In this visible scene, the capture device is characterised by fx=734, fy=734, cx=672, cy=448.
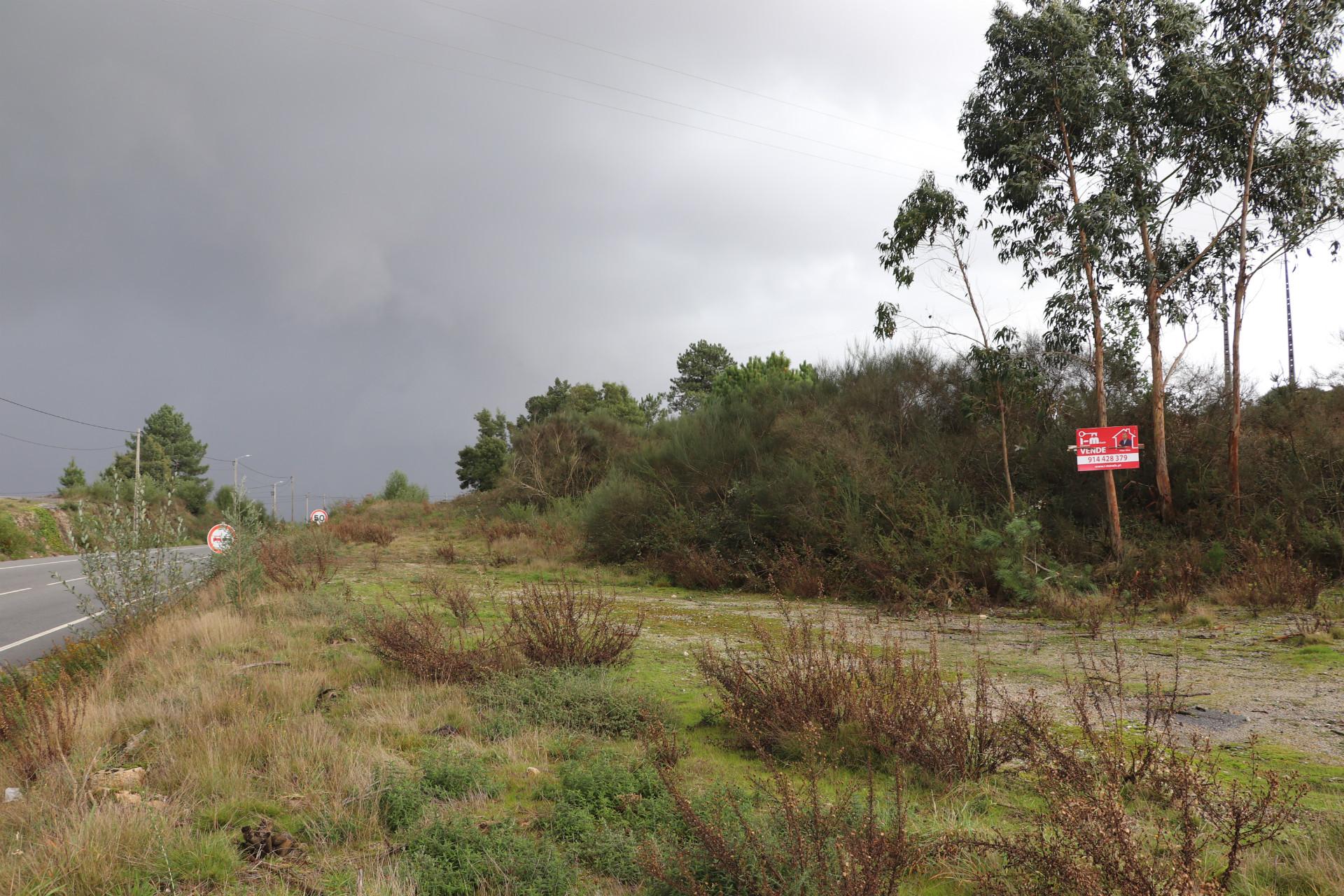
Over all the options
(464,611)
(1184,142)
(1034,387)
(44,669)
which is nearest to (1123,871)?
(464,611)

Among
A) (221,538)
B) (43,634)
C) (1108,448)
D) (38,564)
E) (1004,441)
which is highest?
(1004,441)

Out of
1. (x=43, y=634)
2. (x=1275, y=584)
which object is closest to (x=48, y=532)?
(x=43, y=634)

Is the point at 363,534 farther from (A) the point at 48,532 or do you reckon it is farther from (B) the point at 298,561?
(A) the point at 48,532

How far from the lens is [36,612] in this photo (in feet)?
47.0

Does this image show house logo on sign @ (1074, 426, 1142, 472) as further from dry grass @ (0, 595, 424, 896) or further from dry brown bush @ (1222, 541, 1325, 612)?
dry grass @ (0, 595, 424, 896)

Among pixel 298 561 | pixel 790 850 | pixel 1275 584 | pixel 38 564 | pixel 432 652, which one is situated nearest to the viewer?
pixel 790 850

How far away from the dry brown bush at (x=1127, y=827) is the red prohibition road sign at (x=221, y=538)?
38.1 feet

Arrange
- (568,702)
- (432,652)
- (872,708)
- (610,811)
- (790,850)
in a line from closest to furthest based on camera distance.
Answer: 1. (790,850)
2. (610,811)
3. (872,708)
4. (568,702)
5. (432,652)

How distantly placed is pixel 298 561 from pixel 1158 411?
16.3 metres

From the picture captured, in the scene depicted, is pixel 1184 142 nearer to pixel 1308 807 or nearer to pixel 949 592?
pixel 949 592

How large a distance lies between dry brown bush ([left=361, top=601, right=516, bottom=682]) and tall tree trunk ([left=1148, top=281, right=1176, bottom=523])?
469 inches

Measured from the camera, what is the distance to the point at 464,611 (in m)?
8.16

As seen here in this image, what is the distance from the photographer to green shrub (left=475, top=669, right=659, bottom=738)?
5.20 metres

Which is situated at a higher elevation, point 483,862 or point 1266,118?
point 1266,118
